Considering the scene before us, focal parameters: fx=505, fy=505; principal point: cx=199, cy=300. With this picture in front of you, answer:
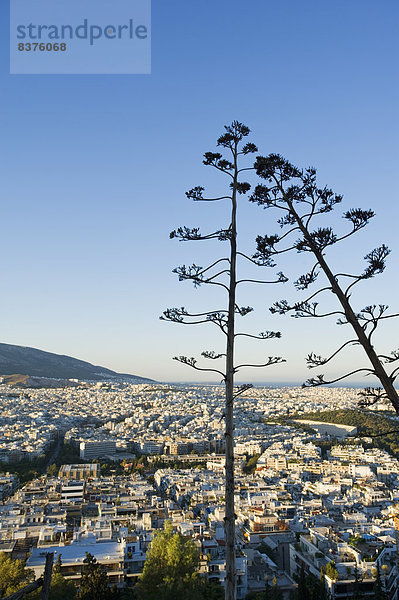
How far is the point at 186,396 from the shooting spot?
101 metres

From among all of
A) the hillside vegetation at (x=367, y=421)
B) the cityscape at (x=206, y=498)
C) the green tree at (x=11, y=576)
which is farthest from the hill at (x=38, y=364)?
the green tree at (x=11, y=576)

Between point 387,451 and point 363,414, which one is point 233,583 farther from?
point 363,414

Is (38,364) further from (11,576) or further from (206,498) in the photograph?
(11,576)

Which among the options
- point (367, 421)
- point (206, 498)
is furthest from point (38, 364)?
point (206, 498)

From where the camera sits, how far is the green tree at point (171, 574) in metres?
10.9

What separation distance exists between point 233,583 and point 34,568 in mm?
12023

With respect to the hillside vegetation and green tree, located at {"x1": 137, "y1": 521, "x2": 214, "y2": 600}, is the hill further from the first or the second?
green tree, located at {"x1": 137, "y1": 521, "x2": 214, "y2": 600}

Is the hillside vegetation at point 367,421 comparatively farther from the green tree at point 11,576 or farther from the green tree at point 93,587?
the green tree at point 11,576

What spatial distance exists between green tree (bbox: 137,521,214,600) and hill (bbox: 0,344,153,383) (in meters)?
100

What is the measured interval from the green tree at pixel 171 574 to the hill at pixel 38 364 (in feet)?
330

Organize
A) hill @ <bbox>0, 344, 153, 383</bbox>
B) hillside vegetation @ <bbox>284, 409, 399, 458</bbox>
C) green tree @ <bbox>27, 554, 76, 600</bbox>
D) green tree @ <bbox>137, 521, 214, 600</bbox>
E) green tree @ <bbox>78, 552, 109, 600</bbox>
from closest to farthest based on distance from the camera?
green tree @ <bbox>78, 552, 109, 600</bbox>
green tree @ <bbox>27, 554, 76, 600</bbox>
green tree @ <bbox>137, 521, 214, 600</bbox>
hillside vegetation @ <bbox>284, 409, 399, 458</bbox>
hill @ <bbox>0, 344, 153, 383</bbox>

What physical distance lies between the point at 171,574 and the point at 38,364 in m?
119

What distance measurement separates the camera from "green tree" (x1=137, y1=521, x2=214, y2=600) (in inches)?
428

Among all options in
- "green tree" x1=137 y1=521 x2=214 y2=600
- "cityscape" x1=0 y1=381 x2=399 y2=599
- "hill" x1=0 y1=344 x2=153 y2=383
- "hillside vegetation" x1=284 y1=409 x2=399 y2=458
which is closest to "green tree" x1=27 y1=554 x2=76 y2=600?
"green tree" x1=137 y1=521 x2=214 y2=600
